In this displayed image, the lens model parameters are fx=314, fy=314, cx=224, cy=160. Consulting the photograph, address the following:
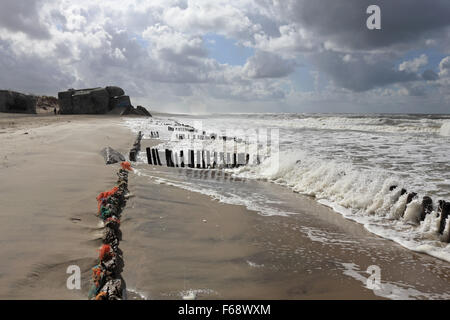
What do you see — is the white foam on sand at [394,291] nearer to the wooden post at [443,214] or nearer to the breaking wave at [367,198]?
the breaking wave at [367,198]

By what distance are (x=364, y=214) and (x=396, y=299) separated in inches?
136

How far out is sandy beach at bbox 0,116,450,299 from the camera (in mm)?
3297

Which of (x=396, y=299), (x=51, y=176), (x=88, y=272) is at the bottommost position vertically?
(x=396, y=299)

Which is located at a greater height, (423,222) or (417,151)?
(417,151)

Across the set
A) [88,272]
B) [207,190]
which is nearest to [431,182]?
[207,190]

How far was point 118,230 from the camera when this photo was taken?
4555 millimetres

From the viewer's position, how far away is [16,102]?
49.1 meters

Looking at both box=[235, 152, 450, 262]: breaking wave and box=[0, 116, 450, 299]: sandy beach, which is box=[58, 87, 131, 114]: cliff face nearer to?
box=[235, 152, 450, 262]: breaking wave

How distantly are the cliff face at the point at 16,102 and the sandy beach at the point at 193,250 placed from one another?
5094 centimetres

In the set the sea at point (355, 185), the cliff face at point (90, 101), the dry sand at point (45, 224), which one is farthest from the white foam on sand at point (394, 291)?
the cliff face at point (90, 101)

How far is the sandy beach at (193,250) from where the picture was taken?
130 inches

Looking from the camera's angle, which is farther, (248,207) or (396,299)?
(248,207)
